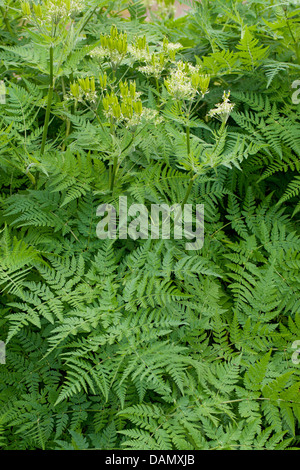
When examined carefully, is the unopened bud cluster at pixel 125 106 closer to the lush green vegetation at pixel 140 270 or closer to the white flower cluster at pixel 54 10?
the lush green vegetation at pixel 140 270

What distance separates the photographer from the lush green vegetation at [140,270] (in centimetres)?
130

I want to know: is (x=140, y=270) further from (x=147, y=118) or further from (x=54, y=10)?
(x=54, y=10)

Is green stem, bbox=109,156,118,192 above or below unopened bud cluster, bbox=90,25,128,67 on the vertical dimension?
below

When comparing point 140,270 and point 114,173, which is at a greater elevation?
point 114,173

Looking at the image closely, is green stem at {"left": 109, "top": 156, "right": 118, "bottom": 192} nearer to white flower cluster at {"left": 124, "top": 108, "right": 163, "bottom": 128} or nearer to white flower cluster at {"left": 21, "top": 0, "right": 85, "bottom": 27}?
white flower cluster at {"left": 124, "top": 108, "right": 163, "bottom": 128}

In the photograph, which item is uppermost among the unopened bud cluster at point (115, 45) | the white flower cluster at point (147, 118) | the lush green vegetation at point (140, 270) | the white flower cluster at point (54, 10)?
the white flower cluster at point (54, 10)

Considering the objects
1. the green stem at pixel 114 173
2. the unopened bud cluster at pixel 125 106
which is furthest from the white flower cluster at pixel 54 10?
the green stem at pixel 114 173

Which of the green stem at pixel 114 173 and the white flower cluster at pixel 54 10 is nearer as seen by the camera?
the white flower cluster at pixel 54 10

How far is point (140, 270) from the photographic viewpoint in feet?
4.73

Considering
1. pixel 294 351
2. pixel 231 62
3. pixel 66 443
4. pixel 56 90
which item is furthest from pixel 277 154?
pixel 66 443

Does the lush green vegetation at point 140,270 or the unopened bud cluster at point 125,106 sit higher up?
the unopened bud cluster at point 125,106

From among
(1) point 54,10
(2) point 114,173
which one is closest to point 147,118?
(2) point 114,173

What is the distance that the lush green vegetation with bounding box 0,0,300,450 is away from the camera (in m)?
1.30

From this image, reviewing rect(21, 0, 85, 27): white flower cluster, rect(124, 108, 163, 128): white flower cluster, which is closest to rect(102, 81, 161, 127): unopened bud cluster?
rect(124, 108, 163, 128): white flower cluster
